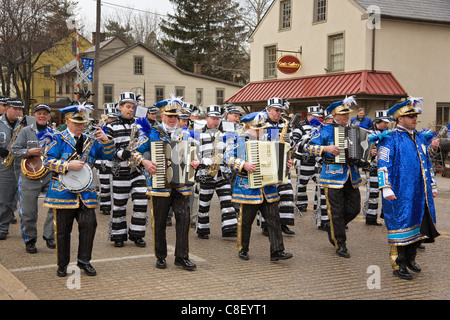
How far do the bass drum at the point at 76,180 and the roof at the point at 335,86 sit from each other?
17.1 meters

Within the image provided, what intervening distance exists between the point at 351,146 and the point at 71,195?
3947 millimetres

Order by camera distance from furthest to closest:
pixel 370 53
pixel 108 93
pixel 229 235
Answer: pixel 108 93 < pixel 370 53 < pixel 229 235

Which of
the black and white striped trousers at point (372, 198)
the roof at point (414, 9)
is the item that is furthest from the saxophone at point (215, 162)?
the roof at point (414, 9)

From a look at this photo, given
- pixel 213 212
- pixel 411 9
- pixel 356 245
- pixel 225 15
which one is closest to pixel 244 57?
pixel 225 15

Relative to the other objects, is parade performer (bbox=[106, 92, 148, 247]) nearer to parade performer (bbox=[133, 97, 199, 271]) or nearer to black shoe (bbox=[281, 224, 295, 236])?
parade performer (bbox=[133, 97, 199, 271])

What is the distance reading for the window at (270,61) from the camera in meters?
28.8

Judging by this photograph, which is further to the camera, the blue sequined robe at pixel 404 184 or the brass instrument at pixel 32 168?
the brass instrument at pixel 32 168

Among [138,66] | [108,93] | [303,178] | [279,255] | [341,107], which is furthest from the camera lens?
[138,66]

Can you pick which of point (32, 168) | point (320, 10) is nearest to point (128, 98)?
point (32, 168)

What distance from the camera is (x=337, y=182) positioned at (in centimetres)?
799

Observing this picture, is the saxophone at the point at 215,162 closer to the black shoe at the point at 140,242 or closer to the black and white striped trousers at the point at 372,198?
the black shoe at the point at 140,242

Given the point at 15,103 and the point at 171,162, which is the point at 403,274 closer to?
the point at 171,162

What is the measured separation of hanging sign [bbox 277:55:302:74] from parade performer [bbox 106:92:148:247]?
18417mm

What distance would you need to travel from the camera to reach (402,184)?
6.80 m
